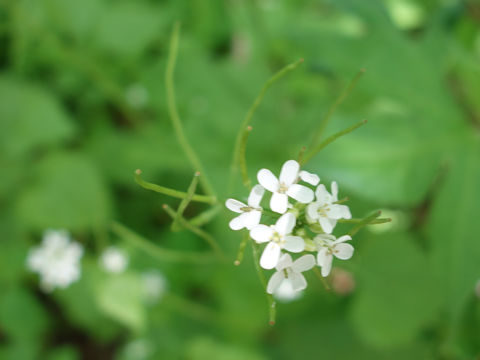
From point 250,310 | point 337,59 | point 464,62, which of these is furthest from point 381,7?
point 250,310

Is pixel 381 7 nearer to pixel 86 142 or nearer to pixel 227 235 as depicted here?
pixel 227 235

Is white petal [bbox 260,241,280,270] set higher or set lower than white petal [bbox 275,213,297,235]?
lower

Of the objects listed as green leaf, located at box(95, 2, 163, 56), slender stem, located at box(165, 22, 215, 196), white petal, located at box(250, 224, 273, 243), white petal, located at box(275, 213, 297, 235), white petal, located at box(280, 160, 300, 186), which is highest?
green leaf, located at box(95, 2, 163, 56)

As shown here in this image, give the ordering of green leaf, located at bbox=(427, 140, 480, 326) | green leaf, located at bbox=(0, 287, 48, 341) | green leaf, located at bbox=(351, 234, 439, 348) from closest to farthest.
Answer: green leaf, located at bbox=(427, 140, 480, 326), green leaf, located at bbox=(351, 234, 439, 348), green leaf, located at bbox=(0, 287, 48, 341)

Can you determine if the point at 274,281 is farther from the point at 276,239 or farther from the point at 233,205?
the point at 233,205

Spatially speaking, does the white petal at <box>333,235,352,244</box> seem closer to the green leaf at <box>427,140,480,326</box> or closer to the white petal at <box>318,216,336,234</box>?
the white petal at <box>318,216,336,234</box>

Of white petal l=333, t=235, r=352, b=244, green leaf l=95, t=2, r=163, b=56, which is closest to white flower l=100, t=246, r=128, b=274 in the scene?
green leaf l=95, t=2, r=163, b=56

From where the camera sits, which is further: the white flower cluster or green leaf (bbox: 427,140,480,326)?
green leaf (bbox: 427,140,480,326)

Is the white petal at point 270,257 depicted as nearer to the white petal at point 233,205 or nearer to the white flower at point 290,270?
the white flower at point 290,270
